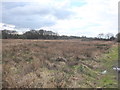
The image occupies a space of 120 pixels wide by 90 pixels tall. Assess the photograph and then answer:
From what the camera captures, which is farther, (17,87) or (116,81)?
(116,81)

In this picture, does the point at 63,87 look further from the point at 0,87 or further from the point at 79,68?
the point at 79,68

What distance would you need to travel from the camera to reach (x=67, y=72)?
13.2 meters

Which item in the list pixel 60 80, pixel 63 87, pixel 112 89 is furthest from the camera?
pixel 112 89

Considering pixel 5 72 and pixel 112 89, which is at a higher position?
pixel 5 72

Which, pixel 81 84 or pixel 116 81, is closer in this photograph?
pixel 81 84

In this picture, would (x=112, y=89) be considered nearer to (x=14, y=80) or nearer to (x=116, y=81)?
(x=116, y=81)

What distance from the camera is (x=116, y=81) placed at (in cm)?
1298

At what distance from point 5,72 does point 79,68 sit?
5.57 m

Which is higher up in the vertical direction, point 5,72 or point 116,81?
point 5,72

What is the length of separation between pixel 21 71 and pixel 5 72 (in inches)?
46.8

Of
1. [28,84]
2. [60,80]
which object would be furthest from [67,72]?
[28,84]

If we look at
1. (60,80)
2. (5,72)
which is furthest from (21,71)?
(60,80)

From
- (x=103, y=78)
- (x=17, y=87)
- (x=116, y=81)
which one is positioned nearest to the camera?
(x=17, y=87)

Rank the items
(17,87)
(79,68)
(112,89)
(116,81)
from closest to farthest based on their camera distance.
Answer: (17,87) < (112,89) < (116,81) < (79,68)
